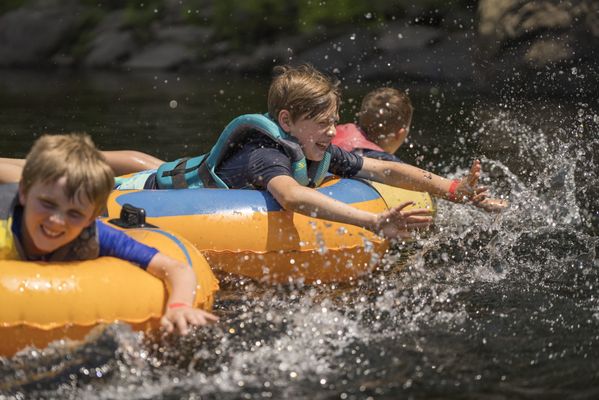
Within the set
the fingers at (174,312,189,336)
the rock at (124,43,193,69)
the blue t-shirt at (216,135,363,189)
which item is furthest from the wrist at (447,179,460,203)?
the rock at (124,43,193,69)

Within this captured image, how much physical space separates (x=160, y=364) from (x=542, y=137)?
5.74 m

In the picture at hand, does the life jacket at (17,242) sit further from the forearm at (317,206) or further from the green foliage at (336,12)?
the green foliage at (336,12)

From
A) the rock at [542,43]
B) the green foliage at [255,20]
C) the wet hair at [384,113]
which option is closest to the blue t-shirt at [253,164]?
the wet hair at [384,113]

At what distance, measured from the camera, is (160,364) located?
3.81 meters

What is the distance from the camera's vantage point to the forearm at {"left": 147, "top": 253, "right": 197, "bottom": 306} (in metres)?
3.87

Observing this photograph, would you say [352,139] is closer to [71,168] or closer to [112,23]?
[71,168]

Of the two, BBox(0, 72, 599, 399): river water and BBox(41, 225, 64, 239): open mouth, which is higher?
BBox(41, 225, 64, 239): open mouth

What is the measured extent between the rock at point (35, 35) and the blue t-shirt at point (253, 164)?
42.8 ft

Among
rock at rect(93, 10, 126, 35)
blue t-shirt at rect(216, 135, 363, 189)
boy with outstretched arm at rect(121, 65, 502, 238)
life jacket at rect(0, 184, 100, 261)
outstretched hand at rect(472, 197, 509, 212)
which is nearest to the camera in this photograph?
life jacket at rect(0, 184, 100, 261)

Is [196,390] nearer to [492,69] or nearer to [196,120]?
[196,120]

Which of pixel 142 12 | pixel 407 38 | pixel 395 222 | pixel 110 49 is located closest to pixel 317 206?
pixel 395 222

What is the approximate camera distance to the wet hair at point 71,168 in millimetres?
3701

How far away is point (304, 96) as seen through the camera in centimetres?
520

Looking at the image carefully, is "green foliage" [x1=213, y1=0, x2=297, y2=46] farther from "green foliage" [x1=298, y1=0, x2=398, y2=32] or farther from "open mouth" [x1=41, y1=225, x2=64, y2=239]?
"open mouth" [x1=41, y1=225, x2=64, y2=239]
